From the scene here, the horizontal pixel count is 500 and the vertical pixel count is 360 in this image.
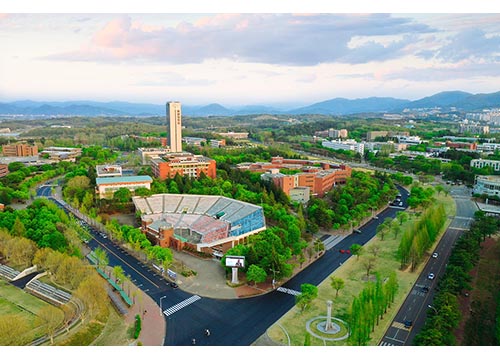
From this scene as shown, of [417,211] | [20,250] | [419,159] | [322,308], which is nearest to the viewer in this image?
[322,308]

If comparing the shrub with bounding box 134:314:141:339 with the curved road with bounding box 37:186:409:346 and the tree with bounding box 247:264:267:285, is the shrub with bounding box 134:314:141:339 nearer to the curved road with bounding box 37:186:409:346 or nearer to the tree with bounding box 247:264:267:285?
the curved road with bounding box 37:186:409:346

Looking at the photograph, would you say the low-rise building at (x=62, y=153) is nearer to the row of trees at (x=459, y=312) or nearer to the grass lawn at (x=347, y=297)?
the grass lawn at (x=347, y=297)

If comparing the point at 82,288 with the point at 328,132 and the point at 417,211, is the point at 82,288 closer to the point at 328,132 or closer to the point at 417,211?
the point at 417,211

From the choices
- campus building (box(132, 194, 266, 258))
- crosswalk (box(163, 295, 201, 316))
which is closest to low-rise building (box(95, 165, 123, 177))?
campus building (box(132, 194, 266, 258))

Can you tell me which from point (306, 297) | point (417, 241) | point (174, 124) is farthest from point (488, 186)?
point (174, 124)

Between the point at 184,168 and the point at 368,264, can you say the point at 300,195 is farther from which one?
the point at 368,264

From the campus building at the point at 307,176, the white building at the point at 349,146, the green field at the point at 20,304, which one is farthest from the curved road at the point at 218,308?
the white building at the point at 349,146

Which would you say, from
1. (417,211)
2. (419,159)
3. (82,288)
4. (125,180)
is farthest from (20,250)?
(419,159)
